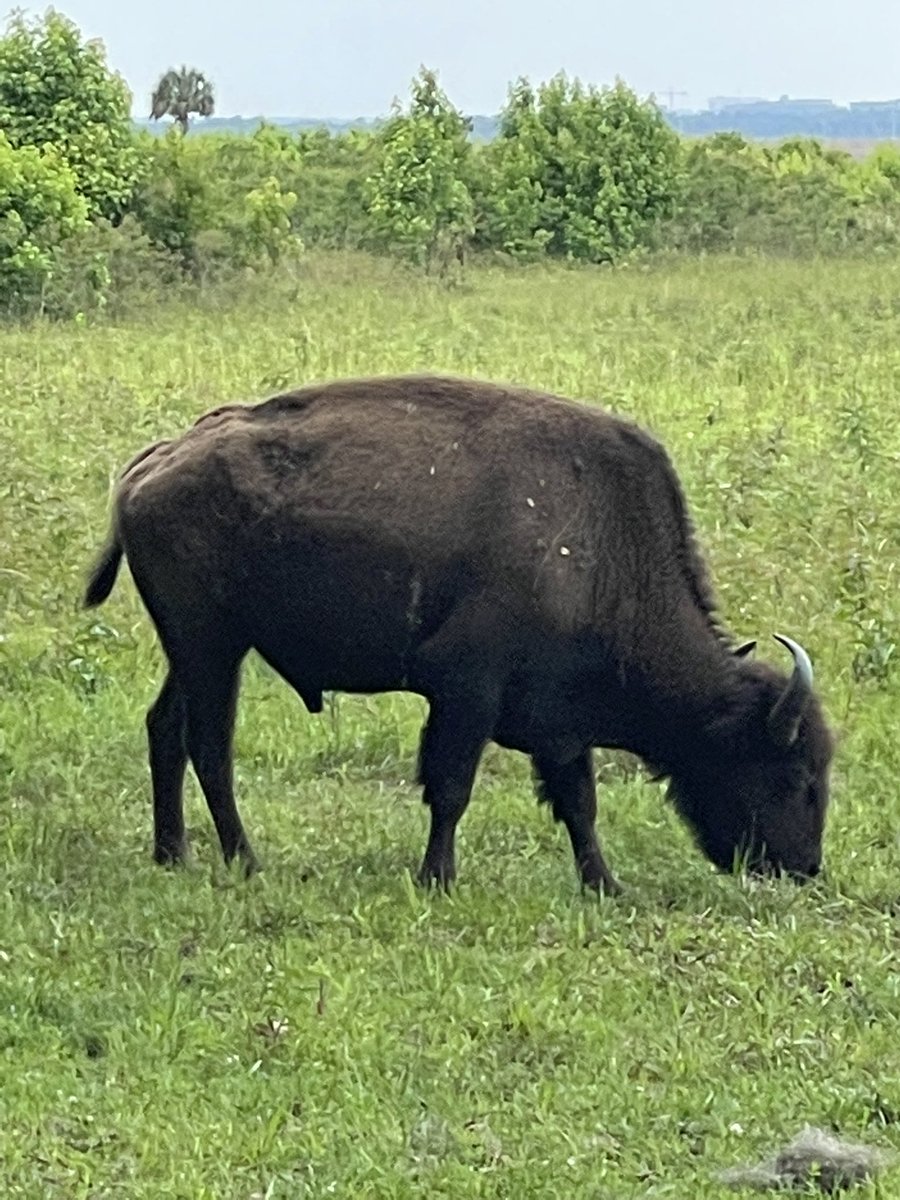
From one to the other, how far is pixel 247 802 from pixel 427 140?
27573 millimetres

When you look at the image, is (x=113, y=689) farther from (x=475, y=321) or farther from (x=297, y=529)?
(x=475, y=321)

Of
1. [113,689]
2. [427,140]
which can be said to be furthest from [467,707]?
[427,140]

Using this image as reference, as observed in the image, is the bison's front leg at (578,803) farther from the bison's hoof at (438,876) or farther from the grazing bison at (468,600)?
the bison's hoof at (438,876)

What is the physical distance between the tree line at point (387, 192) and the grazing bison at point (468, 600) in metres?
16.1

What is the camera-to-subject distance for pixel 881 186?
133 ft

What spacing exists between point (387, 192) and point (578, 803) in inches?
1065

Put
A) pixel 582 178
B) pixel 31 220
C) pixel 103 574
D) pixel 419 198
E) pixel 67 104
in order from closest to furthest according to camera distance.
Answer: pixel 103 574, pixel 31 220, pixel 67 104, pixel 419 198, pixel 582 178

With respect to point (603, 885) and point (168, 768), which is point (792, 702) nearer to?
point (603, 885)

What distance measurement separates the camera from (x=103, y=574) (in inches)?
284

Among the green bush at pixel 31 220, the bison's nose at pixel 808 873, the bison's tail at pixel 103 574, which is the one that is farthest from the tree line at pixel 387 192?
the bison's nose at pixel 808 873

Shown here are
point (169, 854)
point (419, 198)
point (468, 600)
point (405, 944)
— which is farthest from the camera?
point (419, 198)

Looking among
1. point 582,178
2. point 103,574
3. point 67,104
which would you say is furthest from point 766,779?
point 582,178

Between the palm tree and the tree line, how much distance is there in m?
18.4

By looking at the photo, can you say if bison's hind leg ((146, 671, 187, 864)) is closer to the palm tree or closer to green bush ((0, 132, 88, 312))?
green bush ((0, 132, 88, 312))
